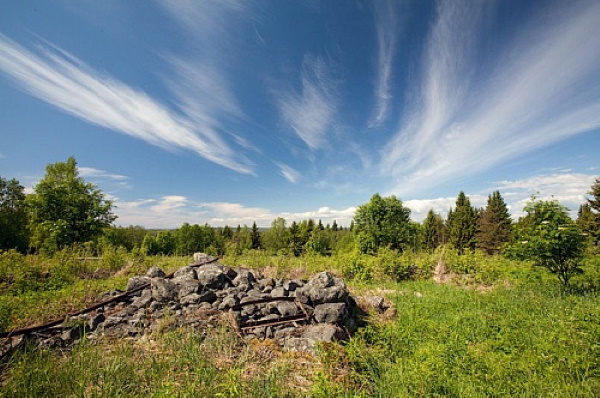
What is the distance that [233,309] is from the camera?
4.43 metres

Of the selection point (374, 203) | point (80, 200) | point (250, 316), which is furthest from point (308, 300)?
point (374, 203)

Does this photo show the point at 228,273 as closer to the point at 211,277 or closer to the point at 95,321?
the point at 211,277

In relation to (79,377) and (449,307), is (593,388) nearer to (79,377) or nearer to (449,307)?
(449,307)

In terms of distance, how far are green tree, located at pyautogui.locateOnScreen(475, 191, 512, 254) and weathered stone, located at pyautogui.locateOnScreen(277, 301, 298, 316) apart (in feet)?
144

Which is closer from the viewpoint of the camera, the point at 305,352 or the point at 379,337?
the point at 305,352

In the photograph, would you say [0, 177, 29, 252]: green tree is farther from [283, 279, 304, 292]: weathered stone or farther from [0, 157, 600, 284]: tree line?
[283, 279, 304, 292]: weathered stone

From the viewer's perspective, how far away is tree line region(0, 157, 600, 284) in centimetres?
704

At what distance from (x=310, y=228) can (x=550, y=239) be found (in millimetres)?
45560

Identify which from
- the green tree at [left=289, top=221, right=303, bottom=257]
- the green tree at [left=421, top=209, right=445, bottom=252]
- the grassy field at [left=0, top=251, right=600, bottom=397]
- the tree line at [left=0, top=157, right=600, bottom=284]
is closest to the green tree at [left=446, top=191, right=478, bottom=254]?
the tree line at [left=0, top=157, right=600, bottom=284]

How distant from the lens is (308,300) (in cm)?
503

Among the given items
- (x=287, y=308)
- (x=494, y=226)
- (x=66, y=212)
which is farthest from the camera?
(x=494, y=226)

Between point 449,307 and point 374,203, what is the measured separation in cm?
1881

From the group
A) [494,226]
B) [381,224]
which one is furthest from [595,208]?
[381,224]

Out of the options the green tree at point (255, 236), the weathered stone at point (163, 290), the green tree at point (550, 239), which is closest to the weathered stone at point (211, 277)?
the weathered stone at point (163, 290)
